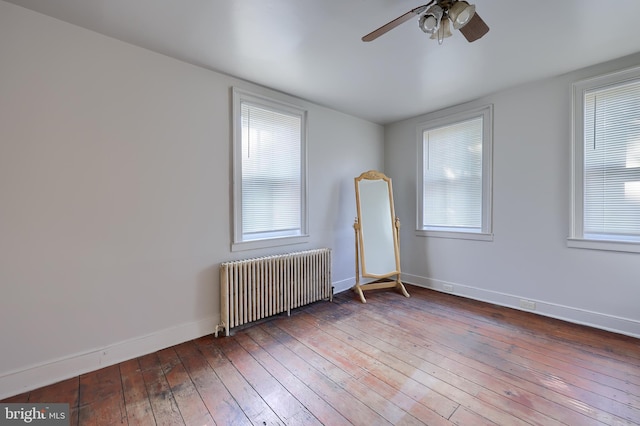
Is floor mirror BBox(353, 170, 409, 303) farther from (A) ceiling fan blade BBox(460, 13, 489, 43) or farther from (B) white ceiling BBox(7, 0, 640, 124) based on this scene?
(A) ceiling fan blade BBox(460, 13, 489, 43)

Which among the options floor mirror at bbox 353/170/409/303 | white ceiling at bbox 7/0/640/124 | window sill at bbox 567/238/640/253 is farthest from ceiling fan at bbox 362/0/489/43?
window sill at bbox 567/238/640/253

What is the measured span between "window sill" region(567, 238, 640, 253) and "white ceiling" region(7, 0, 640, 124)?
68.5 inches

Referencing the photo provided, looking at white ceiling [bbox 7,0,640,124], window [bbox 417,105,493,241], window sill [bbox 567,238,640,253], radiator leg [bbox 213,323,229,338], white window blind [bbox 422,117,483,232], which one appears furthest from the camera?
white window blind [bbox 422,117,483,232]

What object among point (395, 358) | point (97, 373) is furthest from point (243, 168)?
point (395, 358)

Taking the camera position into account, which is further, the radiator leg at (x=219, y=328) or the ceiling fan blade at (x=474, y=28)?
the radiator leg at (x=219, y=328)

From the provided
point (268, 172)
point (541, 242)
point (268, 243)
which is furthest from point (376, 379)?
point (541, 242)

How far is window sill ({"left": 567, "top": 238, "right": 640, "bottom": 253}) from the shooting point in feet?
8.06

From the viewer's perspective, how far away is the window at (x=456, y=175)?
11.1 ft

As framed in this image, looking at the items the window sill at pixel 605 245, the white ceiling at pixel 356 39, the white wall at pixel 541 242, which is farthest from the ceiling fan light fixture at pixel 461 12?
the window sill at pixel 605 245

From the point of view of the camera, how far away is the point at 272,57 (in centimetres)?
237

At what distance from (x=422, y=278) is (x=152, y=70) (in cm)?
417

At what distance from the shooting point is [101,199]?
6.82 feet

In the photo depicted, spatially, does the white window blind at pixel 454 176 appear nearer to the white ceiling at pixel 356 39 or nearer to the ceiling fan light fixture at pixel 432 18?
the white ceiling at pixel 356 39

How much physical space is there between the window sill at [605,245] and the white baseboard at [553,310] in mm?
653
